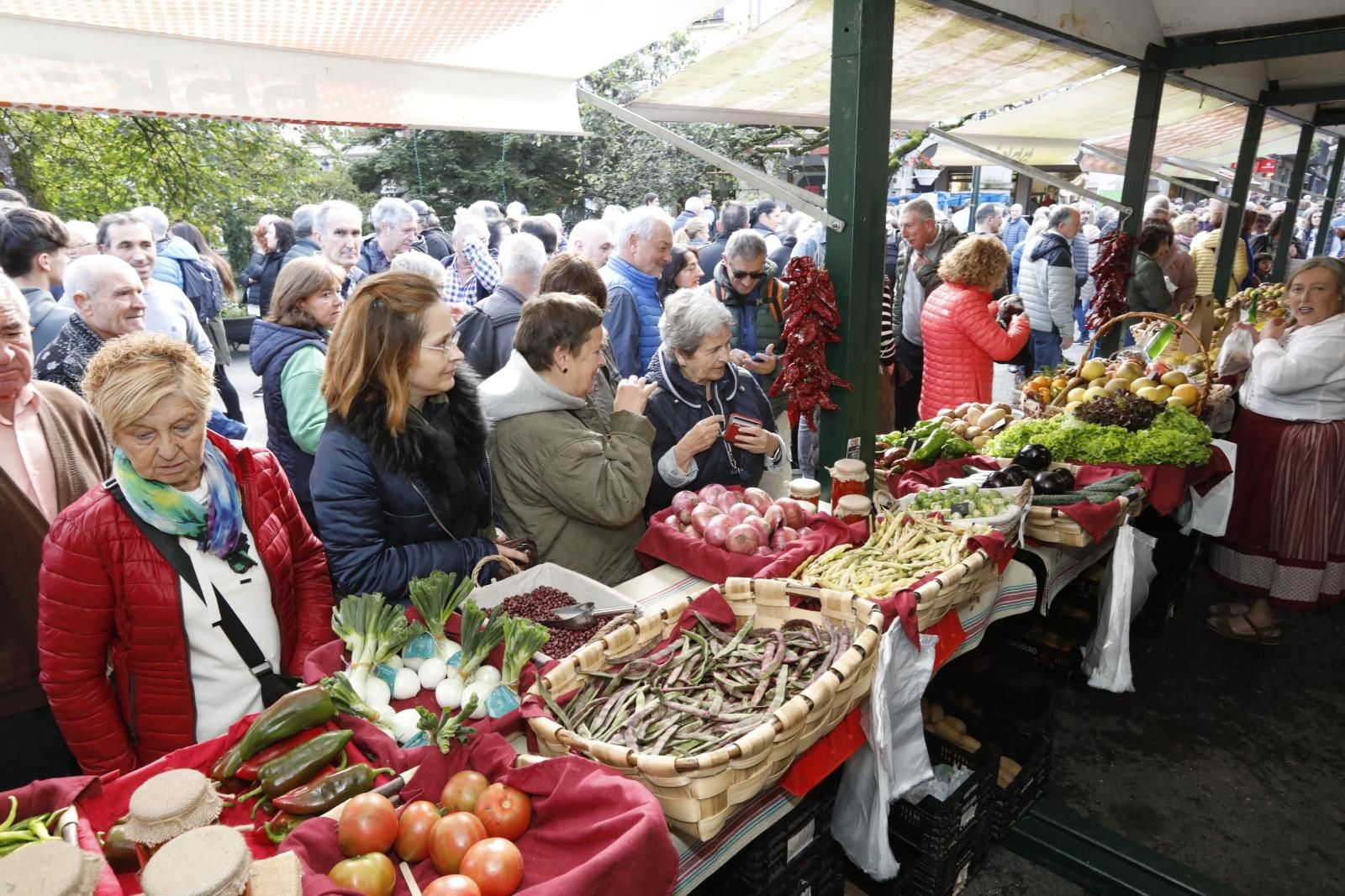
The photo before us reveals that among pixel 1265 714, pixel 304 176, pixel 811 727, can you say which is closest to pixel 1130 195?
pixel 1265 714

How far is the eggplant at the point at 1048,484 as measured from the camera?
11.6 feet

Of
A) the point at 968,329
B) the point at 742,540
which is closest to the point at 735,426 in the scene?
the point at 742,540

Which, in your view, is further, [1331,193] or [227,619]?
[1331,193]

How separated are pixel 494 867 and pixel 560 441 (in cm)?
156

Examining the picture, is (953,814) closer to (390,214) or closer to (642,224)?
(642,224)

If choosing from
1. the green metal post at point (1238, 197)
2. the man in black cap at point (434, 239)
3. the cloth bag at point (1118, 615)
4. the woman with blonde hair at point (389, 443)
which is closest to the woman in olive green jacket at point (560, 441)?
the woman with blonde hair at point (389, 443)

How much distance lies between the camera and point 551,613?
2.41 meters

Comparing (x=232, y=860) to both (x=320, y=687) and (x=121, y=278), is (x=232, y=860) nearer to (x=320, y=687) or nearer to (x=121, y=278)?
(x=320, y=687)

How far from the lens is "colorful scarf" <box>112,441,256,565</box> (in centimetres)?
209

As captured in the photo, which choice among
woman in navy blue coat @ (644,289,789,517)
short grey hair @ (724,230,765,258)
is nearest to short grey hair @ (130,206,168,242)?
short grey hair @ (724,230,765,258)

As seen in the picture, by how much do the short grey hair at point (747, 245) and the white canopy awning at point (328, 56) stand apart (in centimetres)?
167

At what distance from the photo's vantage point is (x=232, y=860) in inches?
49.3

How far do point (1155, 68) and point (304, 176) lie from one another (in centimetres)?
1570

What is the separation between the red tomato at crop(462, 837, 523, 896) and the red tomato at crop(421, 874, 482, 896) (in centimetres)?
3
